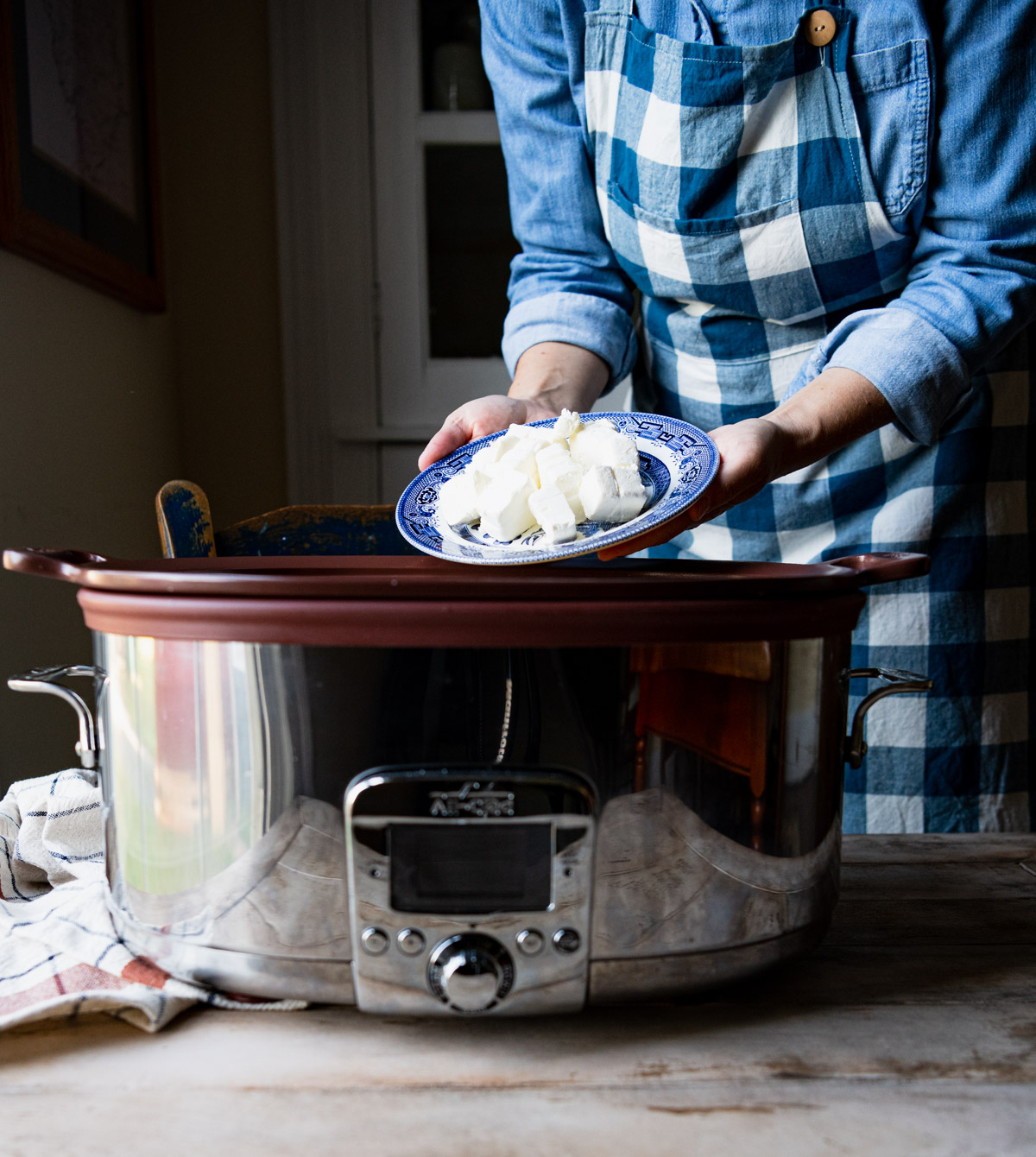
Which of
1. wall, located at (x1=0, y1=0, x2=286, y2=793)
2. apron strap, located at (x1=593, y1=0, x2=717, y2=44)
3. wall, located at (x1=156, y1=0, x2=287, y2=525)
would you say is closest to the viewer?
apron strap, located at (x1=593, y1=0, x2=717, y2=44)

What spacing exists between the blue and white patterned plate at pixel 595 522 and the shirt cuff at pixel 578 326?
0.24 meters

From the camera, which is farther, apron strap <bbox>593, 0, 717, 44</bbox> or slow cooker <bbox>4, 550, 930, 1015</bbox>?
apron strap <bbox>593, 0, 717, 44</bbox>

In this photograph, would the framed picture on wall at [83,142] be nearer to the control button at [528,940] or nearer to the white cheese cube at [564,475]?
the white cheese cube at [564,475]

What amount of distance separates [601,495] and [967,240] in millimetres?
487

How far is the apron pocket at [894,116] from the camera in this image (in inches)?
32.8

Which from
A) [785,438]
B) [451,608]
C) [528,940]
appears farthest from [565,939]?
[785,438]

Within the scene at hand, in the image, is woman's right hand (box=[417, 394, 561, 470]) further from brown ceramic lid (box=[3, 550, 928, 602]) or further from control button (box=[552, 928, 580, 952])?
control button (box=[552, 928, 580, 952])

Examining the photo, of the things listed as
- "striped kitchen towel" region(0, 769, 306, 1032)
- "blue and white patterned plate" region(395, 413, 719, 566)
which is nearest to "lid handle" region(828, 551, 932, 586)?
"blue and white patterned plate" region(395, 413, 719, 566)

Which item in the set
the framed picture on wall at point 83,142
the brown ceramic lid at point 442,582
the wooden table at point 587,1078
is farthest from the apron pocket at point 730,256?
the framed picture on wall at point 83,142

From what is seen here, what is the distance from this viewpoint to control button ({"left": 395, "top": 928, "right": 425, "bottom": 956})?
1.45ft

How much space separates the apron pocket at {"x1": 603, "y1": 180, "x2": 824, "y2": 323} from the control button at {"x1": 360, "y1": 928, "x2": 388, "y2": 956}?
0.71 meters

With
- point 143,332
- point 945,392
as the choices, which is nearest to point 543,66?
point 945,392

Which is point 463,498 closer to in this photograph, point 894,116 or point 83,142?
point 894,116

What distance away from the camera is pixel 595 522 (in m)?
0.61
